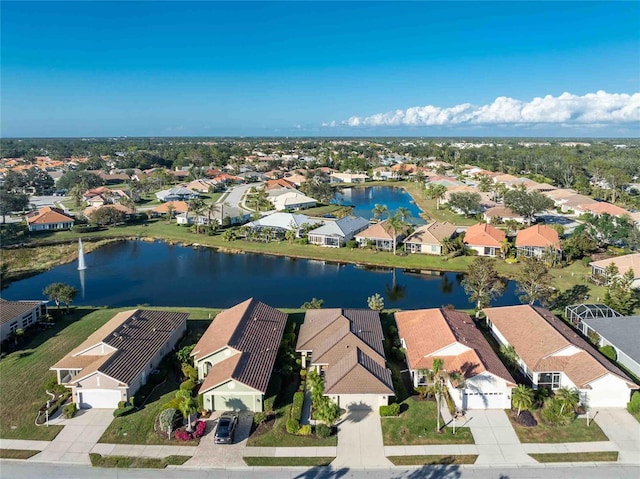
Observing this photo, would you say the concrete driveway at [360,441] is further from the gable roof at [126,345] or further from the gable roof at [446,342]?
the gable roof at [126,345]

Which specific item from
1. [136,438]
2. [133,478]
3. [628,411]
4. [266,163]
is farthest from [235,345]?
[266,163]

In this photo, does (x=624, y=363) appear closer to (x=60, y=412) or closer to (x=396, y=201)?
(x=60, y=412)

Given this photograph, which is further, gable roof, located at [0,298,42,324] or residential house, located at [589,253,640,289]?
residential house, located at [589,253,640,289]

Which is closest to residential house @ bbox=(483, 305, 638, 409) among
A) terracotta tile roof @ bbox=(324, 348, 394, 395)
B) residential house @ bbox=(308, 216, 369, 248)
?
terracotta tile roof @ bbox=(324, 348, 394, 395)

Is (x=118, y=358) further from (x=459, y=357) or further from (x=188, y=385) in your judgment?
(x=459, y=357)

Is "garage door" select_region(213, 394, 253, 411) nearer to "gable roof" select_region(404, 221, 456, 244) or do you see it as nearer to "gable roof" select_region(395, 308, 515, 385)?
"gable roof" select_region(395, 308, 515, 385)

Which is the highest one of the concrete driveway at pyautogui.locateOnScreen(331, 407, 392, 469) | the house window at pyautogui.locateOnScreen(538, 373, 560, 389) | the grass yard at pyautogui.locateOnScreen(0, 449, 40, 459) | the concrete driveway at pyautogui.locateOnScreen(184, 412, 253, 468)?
the house window at pyautogui.locateOnScreen(538, 373, 560, 389)
